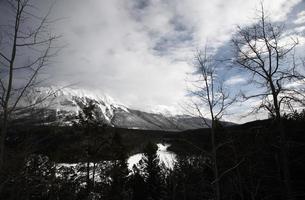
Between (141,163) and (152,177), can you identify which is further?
(141,163)

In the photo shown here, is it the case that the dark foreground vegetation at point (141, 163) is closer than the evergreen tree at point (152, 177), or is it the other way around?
the dark foreground vegetation at point (141, 163)

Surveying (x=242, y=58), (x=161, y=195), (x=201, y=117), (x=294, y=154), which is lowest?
(x=161, y=195)

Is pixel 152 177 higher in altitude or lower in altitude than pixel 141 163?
lower

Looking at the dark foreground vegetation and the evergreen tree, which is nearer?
the dark foreground vegetation

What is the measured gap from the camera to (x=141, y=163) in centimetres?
3797

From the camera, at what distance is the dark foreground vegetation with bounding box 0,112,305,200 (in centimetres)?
604

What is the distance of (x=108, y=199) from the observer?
950 inches

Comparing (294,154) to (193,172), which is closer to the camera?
(294,154)

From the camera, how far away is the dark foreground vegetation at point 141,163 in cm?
604

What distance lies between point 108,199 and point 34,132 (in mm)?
20656

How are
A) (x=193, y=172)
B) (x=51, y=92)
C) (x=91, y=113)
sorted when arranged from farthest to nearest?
1. (x=193, y=172)
2. (x=91, y=113)
3. (x=51, y=92)

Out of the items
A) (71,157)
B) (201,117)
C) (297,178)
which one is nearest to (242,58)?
(201,117)

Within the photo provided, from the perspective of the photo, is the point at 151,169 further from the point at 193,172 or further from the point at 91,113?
the point at 91,113

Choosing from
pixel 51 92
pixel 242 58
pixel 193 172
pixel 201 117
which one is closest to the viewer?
pixel 51 92
